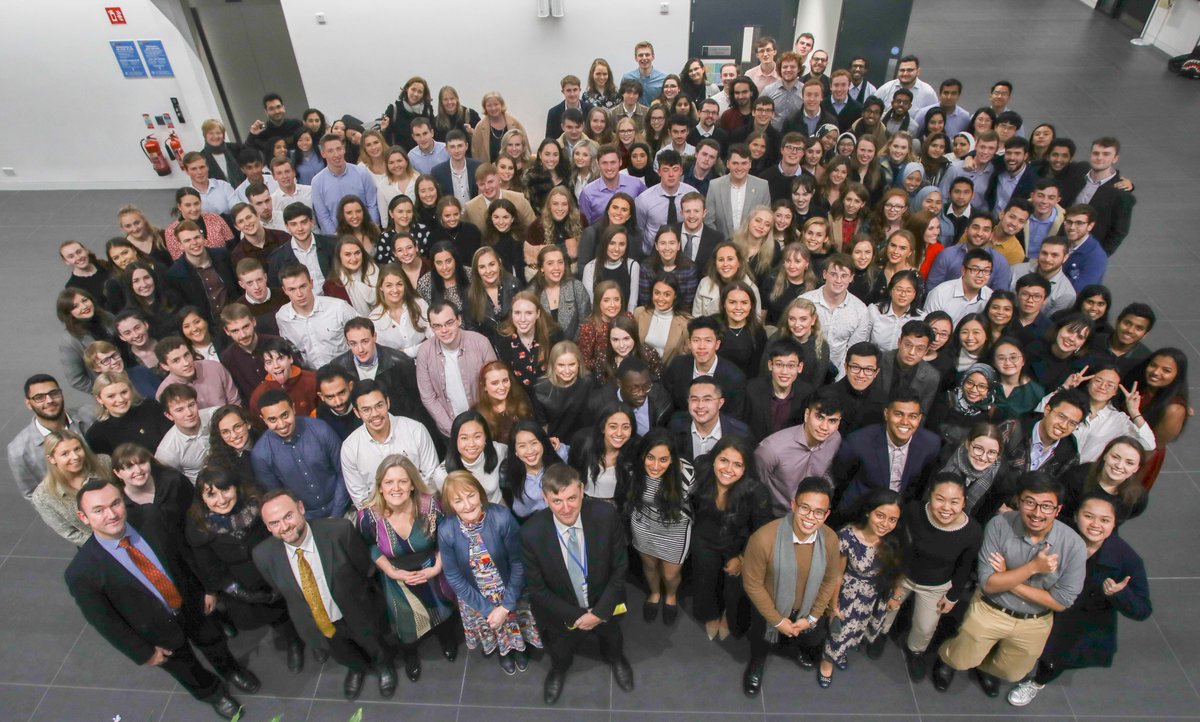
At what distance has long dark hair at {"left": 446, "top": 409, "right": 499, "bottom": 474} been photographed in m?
3.59

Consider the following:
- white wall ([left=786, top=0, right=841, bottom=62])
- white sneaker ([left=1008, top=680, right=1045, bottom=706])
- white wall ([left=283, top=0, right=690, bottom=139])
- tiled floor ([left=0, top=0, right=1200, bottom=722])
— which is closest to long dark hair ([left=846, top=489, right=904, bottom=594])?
tiled floor ([left=0, top=0, right=1200, bottom=722])

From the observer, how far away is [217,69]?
9336 mm

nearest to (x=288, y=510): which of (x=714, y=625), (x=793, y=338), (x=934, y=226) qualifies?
(x=714, y=625)

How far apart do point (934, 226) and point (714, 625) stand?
324cm

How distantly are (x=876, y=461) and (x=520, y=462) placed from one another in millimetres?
1836

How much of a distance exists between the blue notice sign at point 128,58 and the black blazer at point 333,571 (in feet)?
26.7

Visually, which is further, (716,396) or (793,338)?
(793,338)

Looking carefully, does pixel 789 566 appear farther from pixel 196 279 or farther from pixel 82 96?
pixel 82 96

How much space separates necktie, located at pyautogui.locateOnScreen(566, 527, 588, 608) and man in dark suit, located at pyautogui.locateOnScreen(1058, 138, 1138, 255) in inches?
196

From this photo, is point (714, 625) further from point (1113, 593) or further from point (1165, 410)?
point (1165, 410)

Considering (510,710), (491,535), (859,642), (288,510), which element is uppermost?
(288,510)

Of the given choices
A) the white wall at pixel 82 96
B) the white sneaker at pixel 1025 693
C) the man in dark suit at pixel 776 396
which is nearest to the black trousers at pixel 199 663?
the man in dark suit at pixel 776 396

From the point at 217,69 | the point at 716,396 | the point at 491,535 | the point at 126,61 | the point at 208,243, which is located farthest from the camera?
the point at 217,69

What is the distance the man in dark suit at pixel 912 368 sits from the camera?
395 centimetres
